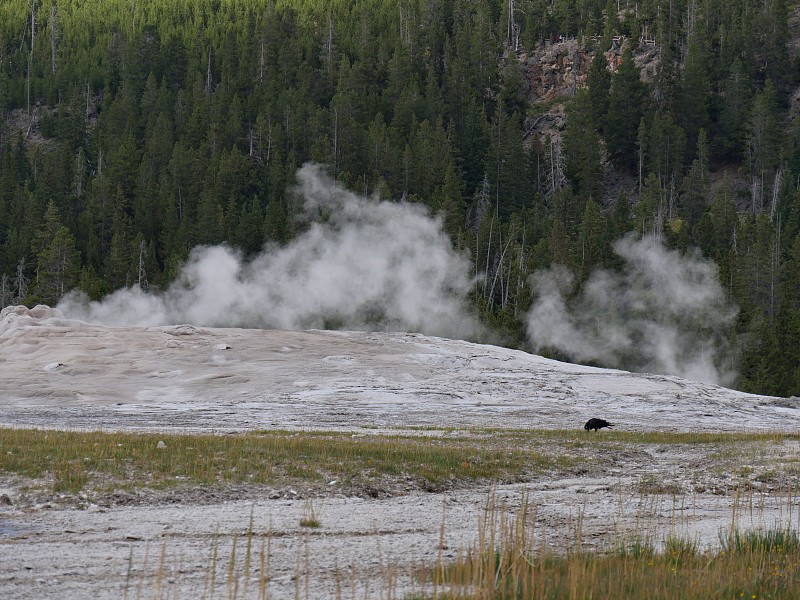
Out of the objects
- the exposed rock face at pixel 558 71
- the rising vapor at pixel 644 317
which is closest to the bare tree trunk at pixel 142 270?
the rising vapor at pixel 644 317

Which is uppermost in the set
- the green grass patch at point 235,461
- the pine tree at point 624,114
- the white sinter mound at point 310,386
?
the pine tree at point 624,114

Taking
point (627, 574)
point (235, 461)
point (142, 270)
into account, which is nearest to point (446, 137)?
point (142, 270)

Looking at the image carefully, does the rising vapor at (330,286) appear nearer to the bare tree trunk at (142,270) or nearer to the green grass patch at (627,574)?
the bare tree trunk at (142,270)

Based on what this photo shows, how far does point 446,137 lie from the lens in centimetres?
11619

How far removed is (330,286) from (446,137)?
37.2m

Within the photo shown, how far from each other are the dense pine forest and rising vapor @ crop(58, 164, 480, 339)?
220cm

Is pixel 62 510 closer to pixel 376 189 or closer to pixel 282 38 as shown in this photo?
pixel 376 189

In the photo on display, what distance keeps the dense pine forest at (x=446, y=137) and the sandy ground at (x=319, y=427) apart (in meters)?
29.2

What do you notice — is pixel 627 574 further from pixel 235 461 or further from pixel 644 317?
pixel 644 317

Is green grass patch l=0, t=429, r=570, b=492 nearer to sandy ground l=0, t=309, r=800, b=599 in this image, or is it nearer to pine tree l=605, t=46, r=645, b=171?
sandy ground l=0, t=309, r=800, b=599

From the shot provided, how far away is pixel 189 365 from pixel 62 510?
31904mm

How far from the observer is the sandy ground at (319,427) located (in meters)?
11.5

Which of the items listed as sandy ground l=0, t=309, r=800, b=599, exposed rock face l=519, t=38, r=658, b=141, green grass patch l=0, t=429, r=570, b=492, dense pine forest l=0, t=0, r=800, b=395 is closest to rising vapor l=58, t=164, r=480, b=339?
dense pine forest l=0, t=0, r=800, b=395

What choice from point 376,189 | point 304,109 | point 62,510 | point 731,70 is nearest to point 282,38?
point 304,109
